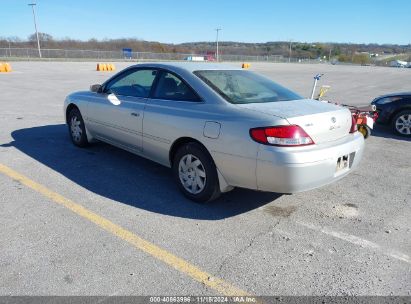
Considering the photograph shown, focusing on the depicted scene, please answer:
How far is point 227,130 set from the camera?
11.6ft

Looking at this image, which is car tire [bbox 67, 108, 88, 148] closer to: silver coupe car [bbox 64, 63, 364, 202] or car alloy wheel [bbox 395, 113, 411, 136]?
silver coupe car [bbox 64, 63, 364, 202]

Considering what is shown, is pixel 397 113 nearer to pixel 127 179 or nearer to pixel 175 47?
pixel 127 179

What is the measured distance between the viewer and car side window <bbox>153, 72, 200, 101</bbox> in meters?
4.07

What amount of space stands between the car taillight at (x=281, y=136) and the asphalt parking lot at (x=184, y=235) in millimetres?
886

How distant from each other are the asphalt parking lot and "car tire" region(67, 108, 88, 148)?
2.23 feet

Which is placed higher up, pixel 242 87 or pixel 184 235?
pixel 242 87

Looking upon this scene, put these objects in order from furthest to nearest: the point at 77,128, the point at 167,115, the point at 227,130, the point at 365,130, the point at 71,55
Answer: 1. the point at 71,55
2. the point at 365,130
3. the point at 77,128
4. the point at 167,115
5. the point at 227,130

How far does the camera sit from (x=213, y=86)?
398 cm

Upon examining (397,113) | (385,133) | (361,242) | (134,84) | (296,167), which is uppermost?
(134,84)

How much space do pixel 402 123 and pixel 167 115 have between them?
19.7 ft

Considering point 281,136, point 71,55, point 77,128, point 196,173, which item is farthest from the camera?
point 71,55

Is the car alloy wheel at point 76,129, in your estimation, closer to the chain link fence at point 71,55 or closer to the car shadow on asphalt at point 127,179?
the car shadow on asphalt at point 127,179

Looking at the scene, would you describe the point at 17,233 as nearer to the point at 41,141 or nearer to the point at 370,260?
the point at 370,260

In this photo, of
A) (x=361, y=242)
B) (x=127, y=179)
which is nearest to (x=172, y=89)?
(x=127, y=179)
